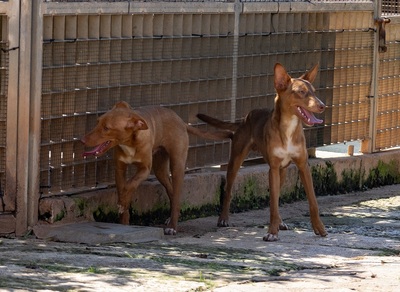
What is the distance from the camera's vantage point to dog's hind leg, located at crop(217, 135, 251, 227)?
34.8 feet

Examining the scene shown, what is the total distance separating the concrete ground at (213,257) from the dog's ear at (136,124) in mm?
813

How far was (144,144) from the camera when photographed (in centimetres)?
963

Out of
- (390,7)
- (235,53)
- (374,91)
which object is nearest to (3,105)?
(235,53)

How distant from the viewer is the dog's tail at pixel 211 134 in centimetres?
1046

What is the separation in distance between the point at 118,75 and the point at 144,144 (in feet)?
2.97

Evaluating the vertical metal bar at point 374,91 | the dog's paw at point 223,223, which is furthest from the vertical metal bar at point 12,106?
the vertical metal bar at point 374,91

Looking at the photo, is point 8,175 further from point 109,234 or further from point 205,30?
point 205,30

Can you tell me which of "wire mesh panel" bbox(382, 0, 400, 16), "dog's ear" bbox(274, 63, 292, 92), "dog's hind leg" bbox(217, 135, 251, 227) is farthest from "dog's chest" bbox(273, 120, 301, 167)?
"wire mesh panel" bbox(382, 0, 400, 16)

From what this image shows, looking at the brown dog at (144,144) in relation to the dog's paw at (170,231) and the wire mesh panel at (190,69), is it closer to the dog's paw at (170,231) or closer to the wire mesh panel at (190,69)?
the dog's paw at (170,231)

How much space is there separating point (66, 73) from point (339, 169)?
4.25 metres

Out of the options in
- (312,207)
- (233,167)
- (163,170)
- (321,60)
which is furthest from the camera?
(321,60)

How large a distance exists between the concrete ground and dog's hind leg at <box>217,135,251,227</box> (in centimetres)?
16

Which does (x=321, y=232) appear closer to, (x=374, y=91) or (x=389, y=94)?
(x=374, y=91)

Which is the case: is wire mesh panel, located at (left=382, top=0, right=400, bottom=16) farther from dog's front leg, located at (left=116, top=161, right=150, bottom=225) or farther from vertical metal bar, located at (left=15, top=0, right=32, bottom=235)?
vertical metal bar, located at (left=15, top=0, right=32, bottom=235)
